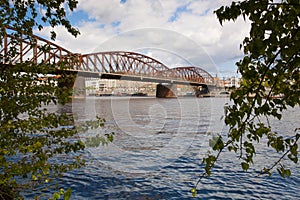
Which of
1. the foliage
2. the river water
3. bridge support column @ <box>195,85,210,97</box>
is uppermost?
bridge support column @ <box>195,85,210,97</box>

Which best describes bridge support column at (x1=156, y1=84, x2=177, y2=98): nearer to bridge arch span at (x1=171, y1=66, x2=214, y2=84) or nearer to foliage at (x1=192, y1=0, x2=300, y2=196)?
bridge arch span at (x1=171, y1=66, x2=214, y2=84)

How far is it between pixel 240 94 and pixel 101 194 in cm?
737

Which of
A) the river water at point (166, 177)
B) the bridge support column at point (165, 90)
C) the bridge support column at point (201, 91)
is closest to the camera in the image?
the river water at point (166, 177)

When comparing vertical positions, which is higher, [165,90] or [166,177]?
[165,90]

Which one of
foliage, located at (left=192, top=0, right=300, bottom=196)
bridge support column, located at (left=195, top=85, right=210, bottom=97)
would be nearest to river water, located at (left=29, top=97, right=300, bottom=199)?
foliage, located at (left=192, top=0, right=300, bottom=196)

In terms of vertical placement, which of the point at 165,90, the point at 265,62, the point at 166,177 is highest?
the point at 165,90

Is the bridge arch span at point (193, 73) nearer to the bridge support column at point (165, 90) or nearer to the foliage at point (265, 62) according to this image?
the bridge support column at point (165, 90)

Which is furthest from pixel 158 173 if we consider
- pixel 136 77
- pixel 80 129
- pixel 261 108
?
pixel 136 77

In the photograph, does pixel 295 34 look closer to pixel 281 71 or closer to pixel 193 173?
pixel 281 71

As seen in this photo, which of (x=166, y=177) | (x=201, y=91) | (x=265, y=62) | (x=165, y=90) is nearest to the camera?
(x=265, y=62)

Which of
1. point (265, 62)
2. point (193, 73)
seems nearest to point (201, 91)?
point (193, 73)

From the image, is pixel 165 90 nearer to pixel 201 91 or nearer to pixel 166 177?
pixel 201 91

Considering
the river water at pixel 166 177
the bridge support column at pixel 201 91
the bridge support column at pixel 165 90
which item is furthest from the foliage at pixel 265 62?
the bridge support column at pixel 201 91

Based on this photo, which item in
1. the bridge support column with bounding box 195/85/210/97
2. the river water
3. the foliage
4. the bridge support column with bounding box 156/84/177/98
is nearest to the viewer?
the foliage
